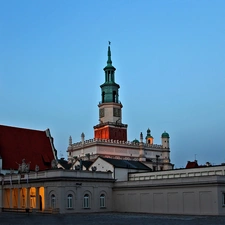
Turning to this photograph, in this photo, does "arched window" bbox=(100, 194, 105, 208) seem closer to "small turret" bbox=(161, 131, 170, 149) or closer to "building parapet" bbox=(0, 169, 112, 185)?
"building parapet" bbox=(0, 169, 112, 185)

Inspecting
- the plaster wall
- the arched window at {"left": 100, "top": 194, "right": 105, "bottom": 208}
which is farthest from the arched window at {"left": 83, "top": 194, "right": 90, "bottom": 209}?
the plaster wall

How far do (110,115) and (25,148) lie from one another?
1749 inches

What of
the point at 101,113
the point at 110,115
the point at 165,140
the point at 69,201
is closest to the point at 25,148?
the point at 69,201

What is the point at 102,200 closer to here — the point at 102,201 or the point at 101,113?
the point at 102,201

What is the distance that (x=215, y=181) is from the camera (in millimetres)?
Result: 49000

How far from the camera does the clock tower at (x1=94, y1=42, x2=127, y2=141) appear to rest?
110m

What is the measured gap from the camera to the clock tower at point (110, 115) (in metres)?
110

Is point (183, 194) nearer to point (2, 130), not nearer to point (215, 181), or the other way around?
point (215, 181)

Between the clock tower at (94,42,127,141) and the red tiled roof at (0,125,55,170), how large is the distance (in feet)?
122

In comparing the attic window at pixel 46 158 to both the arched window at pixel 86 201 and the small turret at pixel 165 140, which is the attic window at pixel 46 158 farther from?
the small turret at pixel 165 140

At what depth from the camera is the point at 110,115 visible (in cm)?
11156

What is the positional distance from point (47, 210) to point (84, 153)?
51529 millimetres

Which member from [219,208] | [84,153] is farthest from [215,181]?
[84,153]

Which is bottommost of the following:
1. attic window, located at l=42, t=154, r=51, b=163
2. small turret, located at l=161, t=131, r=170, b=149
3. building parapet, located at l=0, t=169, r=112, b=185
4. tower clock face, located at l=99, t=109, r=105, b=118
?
building parapet, located at l=0, t=169, r=112, b=185
